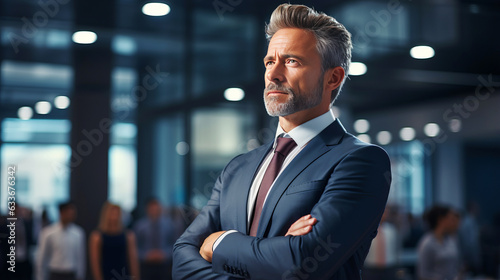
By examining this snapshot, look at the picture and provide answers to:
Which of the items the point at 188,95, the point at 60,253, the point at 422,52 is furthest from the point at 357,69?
the point at 60,253

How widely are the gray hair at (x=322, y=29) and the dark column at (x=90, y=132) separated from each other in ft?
19.4

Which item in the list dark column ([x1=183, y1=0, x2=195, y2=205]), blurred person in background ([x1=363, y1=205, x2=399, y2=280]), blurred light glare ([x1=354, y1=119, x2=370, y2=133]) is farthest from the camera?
blurred light glare ([x1=354, y1=119, x2=370, y2=133])

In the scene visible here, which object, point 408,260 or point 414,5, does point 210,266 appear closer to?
point 414,5

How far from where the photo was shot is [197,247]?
148 centimetres

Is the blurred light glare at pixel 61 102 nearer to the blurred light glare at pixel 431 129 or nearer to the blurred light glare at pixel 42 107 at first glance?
the blurred light glare at pixel 42 107

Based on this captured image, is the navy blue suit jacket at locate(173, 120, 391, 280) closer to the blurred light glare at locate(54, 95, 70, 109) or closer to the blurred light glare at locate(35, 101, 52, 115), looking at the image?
the blurred light glare at locate(54, 95, 70, 109)

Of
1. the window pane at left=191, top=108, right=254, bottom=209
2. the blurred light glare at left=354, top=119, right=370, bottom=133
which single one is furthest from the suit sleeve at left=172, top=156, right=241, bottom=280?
the blurred light glare at left=354, top=119, right=370, bottom=133

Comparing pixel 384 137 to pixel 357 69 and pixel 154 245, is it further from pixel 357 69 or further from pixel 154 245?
pixel 154 245

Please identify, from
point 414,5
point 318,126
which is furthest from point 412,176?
point 318,126

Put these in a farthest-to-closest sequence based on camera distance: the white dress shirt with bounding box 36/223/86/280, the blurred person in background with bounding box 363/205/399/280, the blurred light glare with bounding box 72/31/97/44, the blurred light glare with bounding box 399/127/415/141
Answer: the blurred light glare with bounding box 399/127/415/141
the blurred light glare with bounding box 72/31/97/44
the blurred person in background with bounding box 363/205/399/280
the white dress shirt with bounding box 36/223/86/280

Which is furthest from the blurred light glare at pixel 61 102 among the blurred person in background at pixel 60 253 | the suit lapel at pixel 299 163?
the suit lapel at pixel 299 163

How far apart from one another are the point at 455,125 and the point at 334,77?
36.8ft

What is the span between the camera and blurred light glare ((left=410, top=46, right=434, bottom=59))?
22.6 ft

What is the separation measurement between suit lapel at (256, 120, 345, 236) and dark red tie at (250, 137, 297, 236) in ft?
0.11
